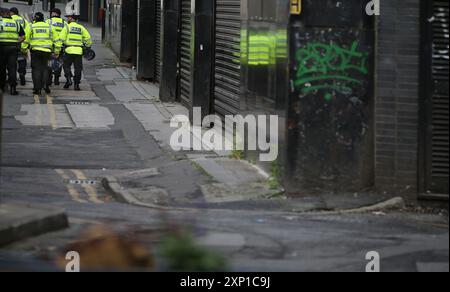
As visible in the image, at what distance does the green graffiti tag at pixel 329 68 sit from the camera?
11977 millimetres

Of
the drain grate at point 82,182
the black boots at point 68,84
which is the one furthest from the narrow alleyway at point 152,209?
the black boots at point 68,84

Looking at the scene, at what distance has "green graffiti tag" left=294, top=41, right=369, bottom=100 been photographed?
39.3 feet

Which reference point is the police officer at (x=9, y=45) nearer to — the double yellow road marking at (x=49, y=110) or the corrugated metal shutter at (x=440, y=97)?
the double yellow road marking at (x=49, y=110)

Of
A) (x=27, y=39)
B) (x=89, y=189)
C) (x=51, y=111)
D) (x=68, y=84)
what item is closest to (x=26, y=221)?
(x=89, y=189)

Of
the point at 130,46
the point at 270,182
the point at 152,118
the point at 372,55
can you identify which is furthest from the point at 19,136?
the point at 130,46

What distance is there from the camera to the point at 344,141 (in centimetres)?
1206

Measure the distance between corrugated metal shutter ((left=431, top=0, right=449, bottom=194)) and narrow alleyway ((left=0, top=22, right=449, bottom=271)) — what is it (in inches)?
24.4

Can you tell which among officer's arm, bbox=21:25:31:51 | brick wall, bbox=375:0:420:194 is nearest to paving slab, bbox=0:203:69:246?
brick wall, bbox=375:0:420:194

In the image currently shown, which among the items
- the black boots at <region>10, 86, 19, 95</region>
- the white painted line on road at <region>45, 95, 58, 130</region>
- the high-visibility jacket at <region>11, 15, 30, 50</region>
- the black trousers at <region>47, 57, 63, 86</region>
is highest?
the high-visibility jacket at <region>11, 15, 30, 50</region>

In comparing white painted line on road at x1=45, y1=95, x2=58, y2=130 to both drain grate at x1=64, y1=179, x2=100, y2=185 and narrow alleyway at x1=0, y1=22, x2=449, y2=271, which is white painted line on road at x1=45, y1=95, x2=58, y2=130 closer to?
narrow alleyway at x1=0, y1=22, x2=449, y2=271

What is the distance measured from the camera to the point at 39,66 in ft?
77.2

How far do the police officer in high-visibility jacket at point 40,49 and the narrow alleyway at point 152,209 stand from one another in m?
1.39

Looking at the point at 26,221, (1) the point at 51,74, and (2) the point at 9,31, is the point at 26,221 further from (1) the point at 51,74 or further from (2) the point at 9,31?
(1) the point at 51,74
